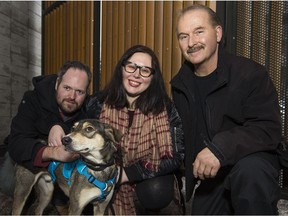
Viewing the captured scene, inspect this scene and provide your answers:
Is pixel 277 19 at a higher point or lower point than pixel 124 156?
higher

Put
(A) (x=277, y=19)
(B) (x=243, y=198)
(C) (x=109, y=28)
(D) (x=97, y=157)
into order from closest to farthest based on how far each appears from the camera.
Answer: (B) (x=243, y=198) < (D) (x=97, y=157) < (A) (x=277, y=19) < (C) (x=109, y=28)

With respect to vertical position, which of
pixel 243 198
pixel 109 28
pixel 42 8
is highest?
pixel 42 8

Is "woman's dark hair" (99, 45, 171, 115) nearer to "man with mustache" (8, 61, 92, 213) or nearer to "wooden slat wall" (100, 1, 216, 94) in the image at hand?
"man with mustache" (8, 61, 92, 213)

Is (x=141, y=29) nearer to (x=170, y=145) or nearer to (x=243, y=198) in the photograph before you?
(x=170, y=145)

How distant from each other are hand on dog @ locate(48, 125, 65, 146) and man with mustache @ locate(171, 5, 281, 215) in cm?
96

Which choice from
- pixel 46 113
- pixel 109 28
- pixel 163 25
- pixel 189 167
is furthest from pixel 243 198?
pixel 109 28

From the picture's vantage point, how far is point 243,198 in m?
1.90

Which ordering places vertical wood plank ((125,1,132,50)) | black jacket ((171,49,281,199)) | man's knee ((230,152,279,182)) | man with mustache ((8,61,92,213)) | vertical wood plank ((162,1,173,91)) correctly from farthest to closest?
1. vertical wood plank ((125,1,132,50))
2. vertical wood plank ((162,1,173,91))
3. man with mustache ((8,61,92,213))
4. black jacket ((171,49,281,199))
5. man's knee ((230,152,279,182))

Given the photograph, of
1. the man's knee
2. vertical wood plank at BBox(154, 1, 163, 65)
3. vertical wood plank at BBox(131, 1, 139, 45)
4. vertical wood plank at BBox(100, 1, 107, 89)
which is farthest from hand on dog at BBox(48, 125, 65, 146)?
vertical wood plank at BBox(100, 1, 107, 89)

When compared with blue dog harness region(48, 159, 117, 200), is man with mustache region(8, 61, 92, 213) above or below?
above

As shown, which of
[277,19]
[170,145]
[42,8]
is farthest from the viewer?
[42,8]

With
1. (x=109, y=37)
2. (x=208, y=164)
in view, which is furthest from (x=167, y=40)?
(x=208, y=164)

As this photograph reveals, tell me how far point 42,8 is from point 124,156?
16.9ft

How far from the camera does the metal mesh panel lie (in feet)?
11.1
